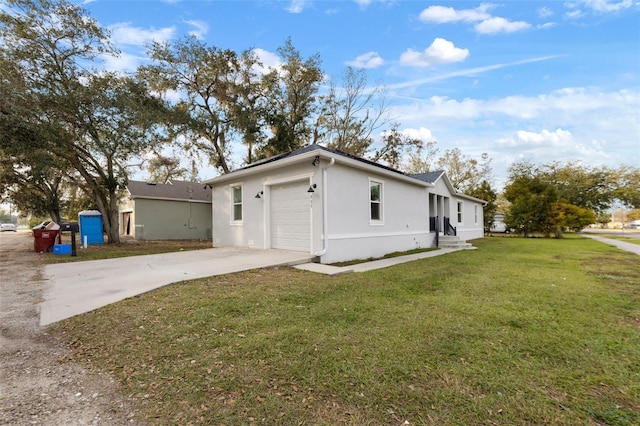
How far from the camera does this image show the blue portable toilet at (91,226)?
14929mm

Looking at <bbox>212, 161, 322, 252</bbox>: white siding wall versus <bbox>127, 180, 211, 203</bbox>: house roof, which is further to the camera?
<bbox>127, 180, 211, 203</bbox>: house roof

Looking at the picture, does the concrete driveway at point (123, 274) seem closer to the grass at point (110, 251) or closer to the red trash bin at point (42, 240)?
the grass at point (110, 251)

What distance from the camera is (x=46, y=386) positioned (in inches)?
93.7

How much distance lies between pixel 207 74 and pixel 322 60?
24.2 ft

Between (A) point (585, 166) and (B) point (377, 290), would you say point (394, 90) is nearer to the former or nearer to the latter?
(B) point (377, 290)

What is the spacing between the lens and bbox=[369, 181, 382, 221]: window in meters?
10.1

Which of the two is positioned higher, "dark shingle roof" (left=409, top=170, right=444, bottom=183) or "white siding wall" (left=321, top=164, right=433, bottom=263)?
"dark shingle roof" (left=409, top=170, right=444, bottom=183)

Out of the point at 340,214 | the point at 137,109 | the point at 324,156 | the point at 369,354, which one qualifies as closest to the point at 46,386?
the point at 369,354

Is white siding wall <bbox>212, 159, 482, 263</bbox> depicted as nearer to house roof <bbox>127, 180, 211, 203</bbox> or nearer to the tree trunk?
the tree trunk

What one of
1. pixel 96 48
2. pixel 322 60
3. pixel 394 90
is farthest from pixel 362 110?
pixel 96 48

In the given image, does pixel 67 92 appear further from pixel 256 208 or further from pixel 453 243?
pixel 453 243

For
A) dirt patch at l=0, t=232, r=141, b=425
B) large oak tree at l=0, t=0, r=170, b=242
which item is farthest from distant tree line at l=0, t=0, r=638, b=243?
dirt patch at l=0, t=232, r=141, b=425

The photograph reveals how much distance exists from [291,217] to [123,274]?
4.59 meters

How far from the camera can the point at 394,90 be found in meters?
22.1
